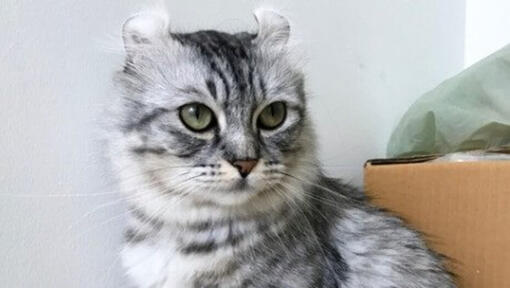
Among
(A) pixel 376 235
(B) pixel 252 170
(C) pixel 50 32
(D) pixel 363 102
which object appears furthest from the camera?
(D) pixel 363 102

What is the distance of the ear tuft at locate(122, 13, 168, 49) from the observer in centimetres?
100

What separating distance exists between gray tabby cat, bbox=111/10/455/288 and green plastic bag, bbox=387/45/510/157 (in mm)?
485

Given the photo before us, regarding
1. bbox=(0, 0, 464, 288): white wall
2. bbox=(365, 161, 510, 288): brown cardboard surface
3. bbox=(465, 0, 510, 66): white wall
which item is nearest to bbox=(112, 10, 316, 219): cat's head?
bbox=(0, 0, 464, 288): white wall

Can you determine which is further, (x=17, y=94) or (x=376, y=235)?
(x=376, y=235)

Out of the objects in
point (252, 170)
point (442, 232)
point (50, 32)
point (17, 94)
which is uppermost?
point (50, 32)

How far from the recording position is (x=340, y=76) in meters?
1.58

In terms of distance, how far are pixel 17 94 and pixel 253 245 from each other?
0.47 metres

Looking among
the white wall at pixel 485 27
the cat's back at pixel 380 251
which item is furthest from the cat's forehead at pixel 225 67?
the white wall at pixel 485 27

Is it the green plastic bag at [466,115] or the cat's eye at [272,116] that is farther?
the green plastic bag at [466,115]

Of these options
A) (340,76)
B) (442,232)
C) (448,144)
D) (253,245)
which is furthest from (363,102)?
(253,245)

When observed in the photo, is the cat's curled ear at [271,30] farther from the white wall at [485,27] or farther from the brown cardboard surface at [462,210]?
the white wall at [485,27]

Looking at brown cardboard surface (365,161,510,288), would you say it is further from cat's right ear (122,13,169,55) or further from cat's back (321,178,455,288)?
cat's right ear (122,13,169,55)

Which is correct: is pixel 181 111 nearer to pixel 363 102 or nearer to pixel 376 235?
pixel 376 235

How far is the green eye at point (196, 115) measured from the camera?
951mm
